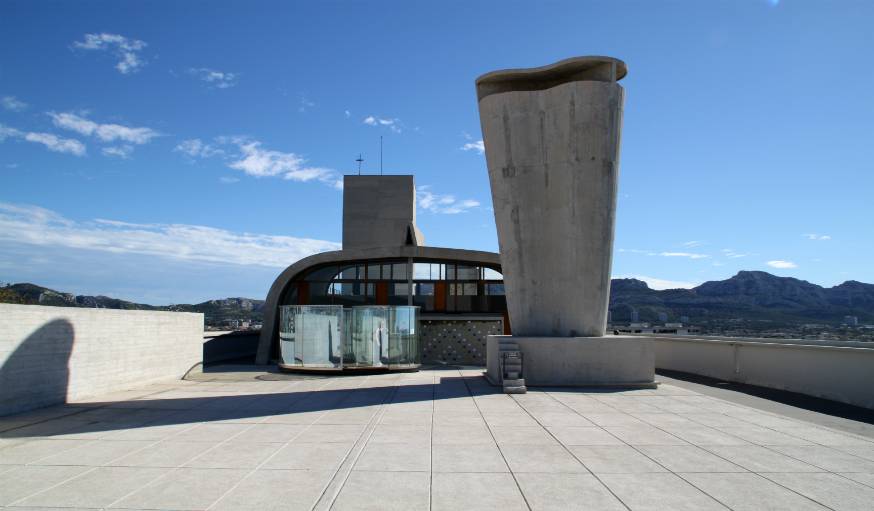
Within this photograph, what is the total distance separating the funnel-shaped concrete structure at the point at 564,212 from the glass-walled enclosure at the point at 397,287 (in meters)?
10.4

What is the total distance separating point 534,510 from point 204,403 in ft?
29.1

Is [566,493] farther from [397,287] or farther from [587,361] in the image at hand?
[397,287]

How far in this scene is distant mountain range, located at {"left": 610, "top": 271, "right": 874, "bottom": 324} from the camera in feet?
155

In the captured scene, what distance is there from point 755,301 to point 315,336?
188 ft

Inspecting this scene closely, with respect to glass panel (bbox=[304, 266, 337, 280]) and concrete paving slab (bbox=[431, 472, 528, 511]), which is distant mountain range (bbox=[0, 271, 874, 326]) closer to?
glass panel (bbox=[304, 266, 337, 280])

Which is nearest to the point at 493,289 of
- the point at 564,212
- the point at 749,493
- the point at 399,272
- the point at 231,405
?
the point at 399,272

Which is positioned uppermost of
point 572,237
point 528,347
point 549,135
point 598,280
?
point 549,135

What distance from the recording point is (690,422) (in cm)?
984

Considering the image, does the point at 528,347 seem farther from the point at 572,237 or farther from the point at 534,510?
the point at 534,510

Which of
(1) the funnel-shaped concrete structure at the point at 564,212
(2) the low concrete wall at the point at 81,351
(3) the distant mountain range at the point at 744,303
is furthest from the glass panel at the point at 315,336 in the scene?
(3) the distant mountain range at the point at 744,303

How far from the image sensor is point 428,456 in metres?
7.39

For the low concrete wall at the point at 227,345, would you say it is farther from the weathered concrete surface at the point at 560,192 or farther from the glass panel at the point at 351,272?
the weathered concrete surface at the point at 560,192

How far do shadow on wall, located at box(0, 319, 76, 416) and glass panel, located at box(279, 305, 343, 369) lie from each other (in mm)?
7361

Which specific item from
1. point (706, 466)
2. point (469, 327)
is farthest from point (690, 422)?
point (469, 327)
